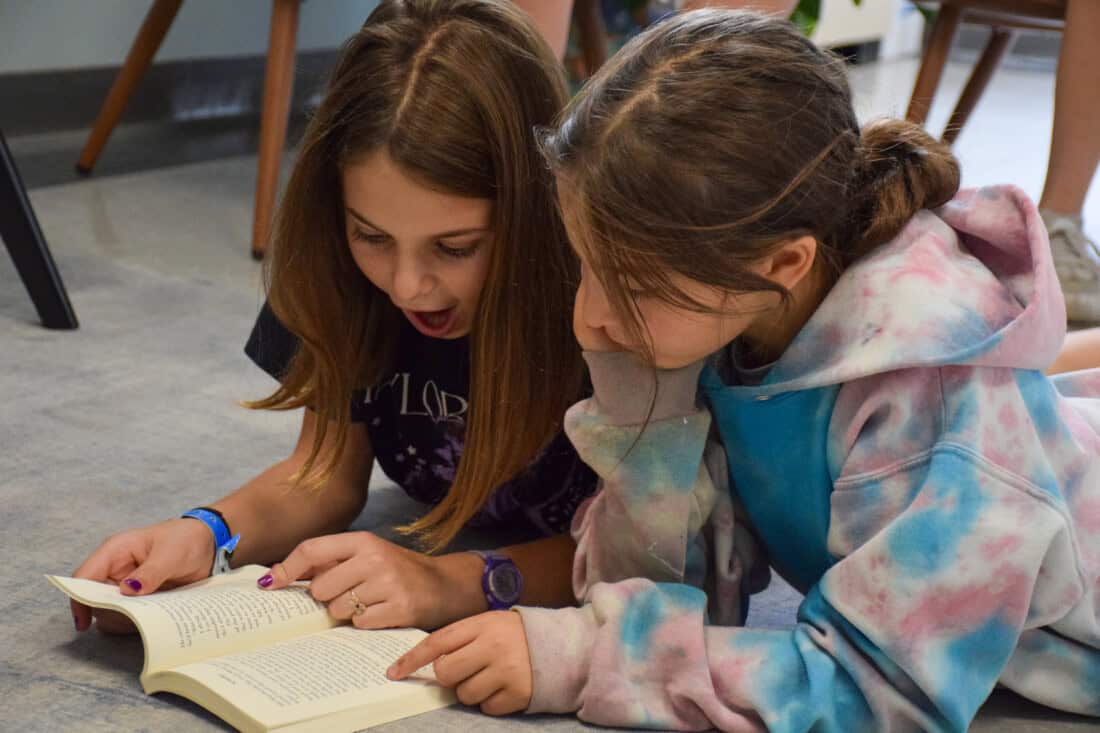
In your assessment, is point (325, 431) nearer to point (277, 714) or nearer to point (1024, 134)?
point (277, 714)

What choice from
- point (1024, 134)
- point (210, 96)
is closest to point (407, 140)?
point (210, 96)

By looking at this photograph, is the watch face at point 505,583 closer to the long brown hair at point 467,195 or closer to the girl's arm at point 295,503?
the long brown hair at point 467,195

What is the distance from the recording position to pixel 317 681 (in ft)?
2.47

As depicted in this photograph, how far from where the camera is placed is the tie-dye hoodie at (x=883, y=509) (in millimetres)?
729

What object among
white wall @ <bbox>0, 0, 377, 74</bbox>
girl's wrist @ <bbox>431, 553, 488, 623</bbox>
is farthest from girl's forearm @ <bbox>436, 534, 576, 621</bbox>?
white wall @ <bbox>0, 0, 377, 74</bbox>

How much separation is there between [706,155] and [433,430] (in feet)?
1.31

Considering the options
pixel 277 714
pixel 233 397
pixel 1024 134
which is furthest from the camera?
pixel 1024 134

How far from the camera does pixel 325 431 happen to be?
3.36 feet

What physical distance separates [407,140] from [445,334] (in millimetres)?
156

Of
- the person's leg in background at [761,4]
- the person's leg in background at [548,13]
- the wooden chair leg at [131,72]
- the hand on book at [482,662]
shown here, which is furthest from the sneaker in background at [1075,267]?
the wooden chair leg at [131,72]

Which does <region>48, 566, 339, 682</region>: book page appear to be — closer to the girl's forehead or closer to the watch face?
the watch face

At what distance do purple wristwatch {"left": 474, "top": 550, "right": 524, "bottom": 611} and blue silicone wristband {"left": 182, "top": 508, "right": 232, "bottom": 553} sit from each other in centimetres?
18

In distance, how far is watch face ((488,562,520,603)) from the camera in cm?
93

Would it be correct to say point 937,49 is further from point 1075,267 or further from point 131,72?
point 131,72
